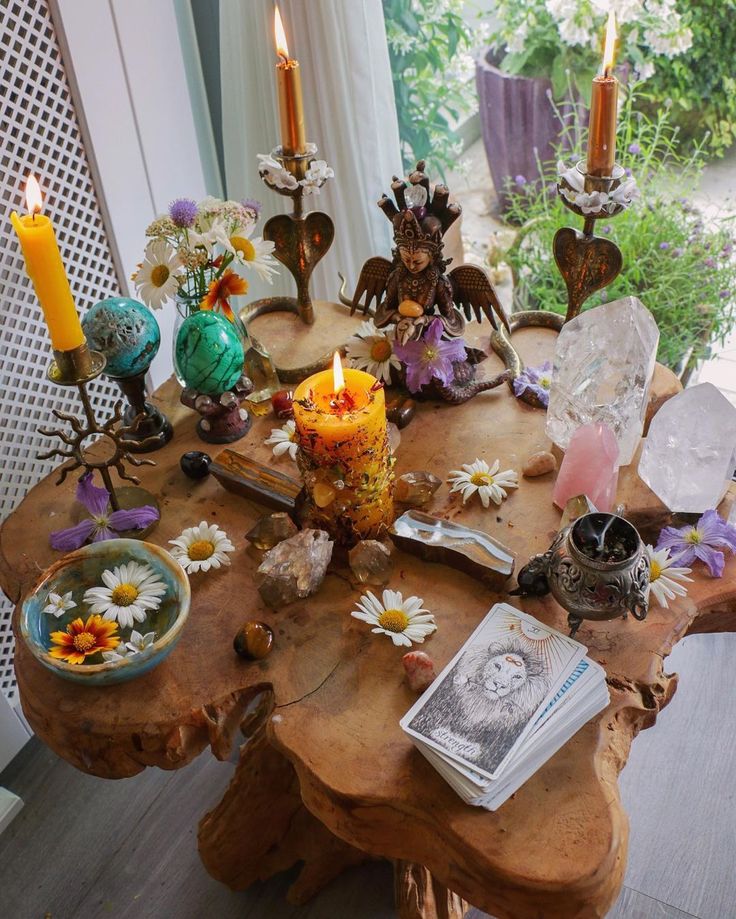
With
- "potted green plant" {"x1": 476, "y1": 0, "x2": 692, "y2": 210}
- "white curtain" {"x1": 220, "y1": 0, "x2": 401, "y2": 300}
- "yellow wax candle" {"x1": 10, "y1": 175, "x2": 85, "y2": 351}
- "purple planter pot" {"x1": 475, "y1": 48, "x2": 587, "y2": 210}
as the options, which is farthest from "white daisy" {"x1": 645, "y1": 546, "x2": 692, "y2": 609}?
"purple planter pot" {"x1": 475, "y1": 48, "x2": 587, "y2": 210}

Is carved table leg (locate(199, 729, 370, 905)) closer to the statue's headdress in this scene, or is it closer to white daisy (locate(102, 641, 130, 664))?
white daisy (locate(102, 641, 130, 664))

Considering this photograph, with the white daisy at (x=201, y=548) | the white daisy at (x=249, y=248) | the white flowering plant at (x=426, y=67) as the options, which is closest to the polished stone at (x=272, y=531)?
the white daisy at (x=201, y=548)

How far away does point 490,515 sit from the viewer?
112cm

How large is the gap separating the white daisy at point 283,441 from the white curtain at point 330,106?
2.09 ft

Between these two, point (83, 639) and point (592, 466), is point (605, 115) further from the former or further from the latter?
point (83, 639)

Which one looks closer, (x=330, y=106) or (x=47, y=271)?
(x=47, y=271)

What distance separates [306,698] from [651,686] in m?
0.37

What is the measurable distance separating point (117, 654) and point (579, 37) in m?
1.78

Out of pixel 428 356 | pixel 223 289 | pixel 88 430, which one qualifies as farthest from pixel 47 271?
pixel 428 356

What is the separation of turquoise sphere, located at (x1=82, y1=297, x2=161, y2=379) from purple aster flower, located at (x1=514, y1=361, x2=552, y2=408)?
0.53 metres

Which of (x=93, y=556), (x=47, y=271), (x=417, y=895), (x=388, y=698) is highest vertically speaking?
(x=47, y=271)

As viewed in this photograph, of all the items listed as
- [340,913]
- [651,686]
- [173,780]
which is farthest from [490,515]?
[173,780]

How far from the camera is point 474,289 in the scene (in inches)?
48.0

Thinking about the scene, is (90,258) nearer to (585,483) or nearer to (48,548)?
(48,548)
